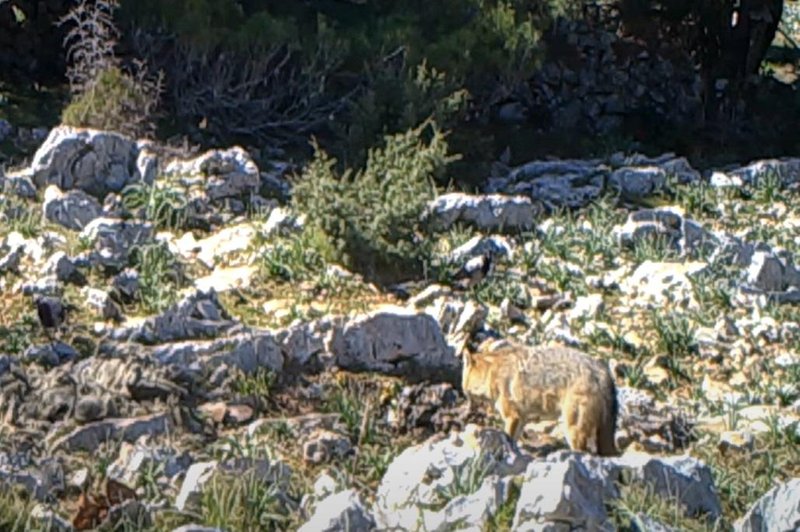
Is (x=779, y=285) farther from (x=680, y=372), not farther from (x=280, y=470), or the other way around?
(x=280, y=470)

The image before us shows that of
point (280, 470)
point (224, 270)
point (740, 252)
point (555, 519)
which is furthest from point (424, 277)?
point (555, 519)

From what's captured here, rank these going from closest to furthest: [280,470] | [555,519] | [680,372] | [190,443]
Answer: [555,519], [280,470], [190,443], [680,372]

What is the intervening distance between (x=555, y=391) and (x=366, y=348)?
4.82ft

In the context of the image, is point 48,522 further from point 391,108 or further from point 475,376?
point 391,108

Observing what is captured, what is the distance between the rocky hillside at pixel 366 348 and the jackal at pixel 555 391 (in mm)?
173

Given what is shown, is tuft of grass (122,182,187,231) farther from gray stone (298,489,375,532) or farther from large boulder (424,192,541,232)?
gray stone (298,489,375,532)

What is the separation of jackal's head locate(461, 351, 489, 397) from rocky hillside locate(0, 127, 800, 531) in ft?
0.50

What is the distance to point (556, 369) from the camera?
330 inches

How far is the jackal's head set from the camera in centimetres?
866

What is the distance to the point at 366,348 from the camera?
9.53 meters

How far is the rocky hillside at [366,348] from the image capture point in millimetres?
6973

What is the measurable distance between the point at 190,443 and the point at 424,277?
11.3 feet

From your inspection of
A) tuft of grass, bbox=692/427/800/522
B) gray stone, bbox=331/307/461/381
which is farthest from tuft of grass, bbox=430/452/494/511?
Result: gray stone, bbox=331/307/461/381

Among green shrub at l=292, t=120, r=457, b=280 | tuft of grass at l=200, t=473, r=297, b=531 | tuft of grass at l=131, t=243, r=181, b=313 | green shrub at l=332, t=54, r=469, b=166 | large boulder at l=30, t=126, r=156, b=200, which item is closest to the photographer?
tuft of grass at l=200, t=473, r=297, b=531
